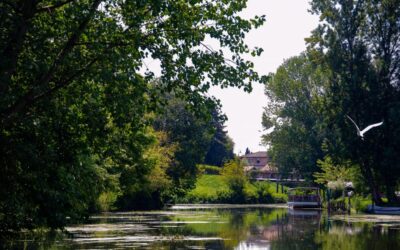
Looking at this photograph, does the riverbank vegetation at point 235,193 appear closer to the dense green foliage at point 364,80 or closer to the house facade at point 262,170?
the house facade at point 262,170

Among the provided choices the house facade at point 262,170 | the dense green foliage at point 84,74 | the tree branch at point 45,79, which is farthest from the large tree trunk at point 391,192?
the tree branch at point 45,79

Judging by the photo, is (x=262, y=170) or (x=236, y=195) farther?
(x=262, y=170)

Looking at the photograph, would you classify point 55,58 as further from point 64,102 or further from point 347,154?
point 347,154

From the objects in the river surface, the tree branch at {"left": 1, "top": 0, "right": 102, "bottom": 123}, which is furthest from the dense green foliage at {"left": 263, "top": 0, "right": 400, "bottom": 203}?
the tree branch at {"left": 1, "top": 0, "right": 102, "bottom": 123}

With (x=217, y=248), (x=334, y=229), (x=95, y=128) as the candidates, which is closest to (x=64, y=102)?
(x=95, y=128)

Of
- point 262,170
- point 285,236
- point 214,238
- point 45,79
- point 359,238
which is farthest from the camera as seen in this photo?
point 262,170

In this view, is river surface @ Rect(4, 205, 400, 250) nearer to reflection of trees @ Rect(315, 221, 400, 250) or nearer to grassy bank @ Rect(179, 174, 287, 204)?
reflection of trees @ Rect(315, 221, 400, 250)

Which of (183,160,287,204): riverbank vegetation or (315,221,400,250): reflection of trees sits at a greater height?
(183,160,287,204): riverbank vegetation

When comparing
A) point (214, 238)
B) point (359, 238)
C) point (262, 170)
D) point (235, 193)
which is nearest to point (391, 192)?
point (235, 193)

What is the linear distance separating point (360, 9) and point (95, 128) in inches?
1894

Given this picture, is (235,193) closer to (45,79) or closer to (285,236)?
(285,236)

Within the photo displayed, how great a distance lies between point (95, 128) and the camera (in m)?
19.1

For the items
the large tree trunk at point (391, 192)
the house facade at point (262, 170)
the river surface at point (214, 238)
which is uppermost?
the house facade at point (262, 170)

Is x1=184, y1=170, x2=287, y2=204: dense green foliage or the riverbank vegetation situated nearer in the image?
the riverbank vegetation
